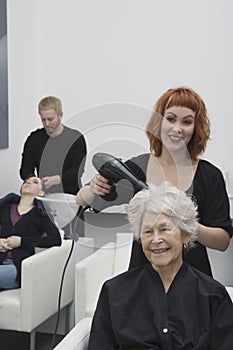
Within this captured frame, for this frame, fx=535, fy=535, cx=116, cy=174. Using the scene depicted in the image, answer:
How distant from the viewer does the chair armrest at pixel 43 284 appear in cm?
234

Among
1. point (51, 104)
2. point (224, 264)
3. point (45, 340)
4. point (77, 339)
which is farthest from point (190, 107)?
point (224, 264)

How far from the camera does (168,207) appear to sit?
1344mm

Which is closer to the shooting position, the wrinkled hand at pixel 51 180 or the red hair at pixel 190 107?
the wrinkled hand at pixel 51 180

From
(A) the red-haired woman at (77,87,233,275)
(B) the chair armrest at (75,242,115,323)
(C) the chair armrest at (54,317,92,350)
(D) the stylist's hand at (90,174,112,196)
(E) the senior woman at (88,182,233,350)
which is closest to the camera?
(D) the stylist's hand at (90,174,112,196)

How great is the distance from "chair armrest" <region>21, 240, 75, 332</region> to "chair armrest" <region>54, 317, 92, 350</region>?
2.33ft

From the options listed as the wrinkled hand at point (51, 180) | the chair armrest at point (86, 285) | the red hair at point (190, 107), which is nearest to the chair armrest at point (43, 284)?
the chair armrest at point (86, 285)

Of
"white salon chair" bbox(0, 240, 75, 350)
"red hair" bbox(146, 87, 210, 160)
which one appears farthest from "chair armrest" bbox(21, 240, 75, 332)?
"red hair" bbox(146, 87, 210, 160)

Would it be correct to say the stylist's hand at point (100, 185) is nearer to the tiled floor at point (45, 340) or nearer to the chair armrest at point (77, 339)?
the chair armrest at point (77, 339)

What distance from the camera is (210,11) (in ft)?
10.9

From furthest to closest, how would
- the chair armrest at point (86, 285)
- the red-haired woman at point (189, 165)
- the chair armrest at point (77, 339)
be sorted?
the chair armrest at point (86, 285), the chair armrest at point (77, 339), the red-haired woman at point (189, 165)

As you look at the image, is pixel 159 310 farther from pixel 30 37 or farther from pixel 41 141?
pixel 30 37

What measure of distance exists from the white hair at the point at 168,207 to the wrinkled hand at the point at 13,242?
1328mm

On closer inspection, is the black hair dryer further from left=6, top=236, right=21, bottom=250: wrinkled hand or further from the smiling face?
left=6, top=236, right=21, bottom=250: wrinkled hand

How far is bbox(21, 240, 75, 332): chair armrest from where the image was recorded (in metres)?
2.34
